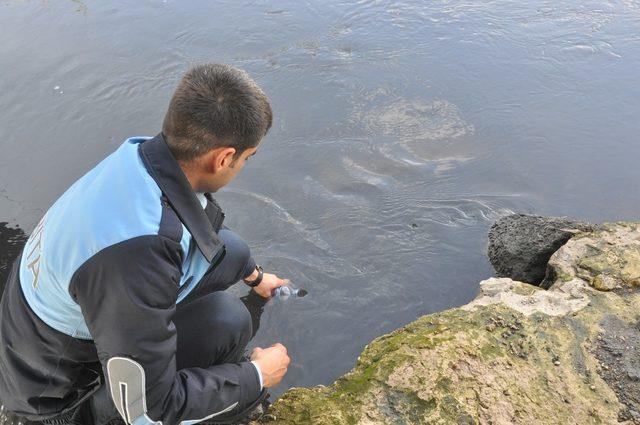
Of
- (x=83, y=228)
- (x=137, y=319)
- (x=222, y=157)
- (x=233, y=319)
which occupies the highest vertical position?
(x=222, y=157)

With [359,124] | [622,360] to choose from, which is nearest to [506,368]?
[622,360]

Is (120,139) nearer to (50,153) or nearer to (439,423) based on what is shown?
(50,153)

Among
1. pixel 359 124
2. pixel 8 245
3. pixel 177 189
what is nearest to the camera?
pixel 177 189

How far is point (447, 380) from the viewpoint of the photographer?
2322 mm

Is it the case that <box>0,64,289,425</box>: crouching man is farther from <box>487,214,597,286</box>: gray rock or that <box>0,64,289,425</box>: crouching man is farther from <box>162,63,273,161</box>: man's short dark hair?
<box>487,214,597,286</box>: gray rock

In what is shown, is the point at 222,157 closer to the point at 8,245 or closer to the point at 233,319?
the point at 233,319

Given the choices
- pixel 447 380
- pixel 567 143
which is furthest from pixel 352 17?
pixel 447 380

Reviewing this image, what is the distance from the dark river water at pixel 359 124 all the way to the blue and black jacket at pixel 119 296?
3.80 ft

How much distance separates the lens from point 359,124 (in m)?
4.87

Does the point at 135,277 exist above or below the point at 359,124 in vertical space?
above

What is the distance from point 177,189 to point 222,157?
21 centimetres

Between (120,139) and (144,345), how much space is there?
11.1ft

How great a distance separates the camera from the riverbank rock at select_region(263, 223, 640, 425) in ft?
7.37

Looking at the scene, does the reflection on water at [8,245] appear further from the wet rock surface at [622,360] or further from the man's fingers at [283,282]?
the wet rock surface at [622,360]
